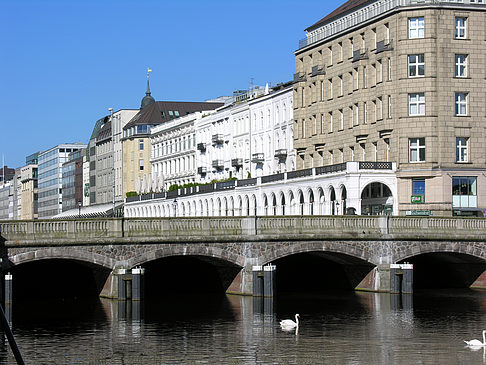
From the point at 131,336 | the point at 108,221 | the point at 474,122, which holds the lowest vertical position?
the point at 131,336

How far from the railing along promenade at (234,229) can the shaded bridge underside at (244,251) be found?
0.41 meters

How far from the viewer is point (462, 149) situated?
102 m

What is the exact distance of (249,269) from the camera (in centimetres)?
7456

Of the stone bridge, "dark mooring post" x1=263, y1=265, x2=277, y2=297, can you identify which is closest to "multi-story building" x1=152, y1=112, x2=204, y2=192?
the stone bridge

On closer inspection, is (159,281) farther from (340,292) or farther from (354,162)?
(354,162)

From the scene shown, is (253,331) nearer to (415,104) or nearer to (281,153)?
(415,104)

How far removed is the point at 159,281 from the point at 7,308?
20729 mm

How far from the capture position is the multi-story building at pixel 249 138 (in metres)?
132

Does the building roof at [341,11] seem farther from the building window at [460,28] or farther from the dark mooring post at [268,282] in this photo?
the dark mooring post at [268,282]

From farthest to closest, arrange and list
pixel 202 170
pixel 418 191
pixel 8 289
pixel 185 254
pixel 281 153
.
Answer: pixel 202 170
pixel 281 153
pixel 418 191
pixel 185 254
pixel 8 289

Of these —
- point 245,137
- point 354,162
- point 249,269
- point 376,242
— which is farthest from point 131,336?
point 245,137

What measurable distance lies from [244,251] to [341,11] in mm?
51237

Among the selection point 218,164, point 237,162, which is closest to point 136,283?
point 237,162

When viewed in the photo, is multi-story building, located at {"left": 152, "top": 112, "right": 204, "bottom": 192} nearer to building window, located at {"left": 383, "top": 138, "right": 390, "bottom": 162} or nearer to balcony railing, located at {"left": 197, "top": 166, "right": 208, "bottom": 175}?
balcony railing, located at {"left": 197, "top": 166, "right": 208, "bottom": 175}
